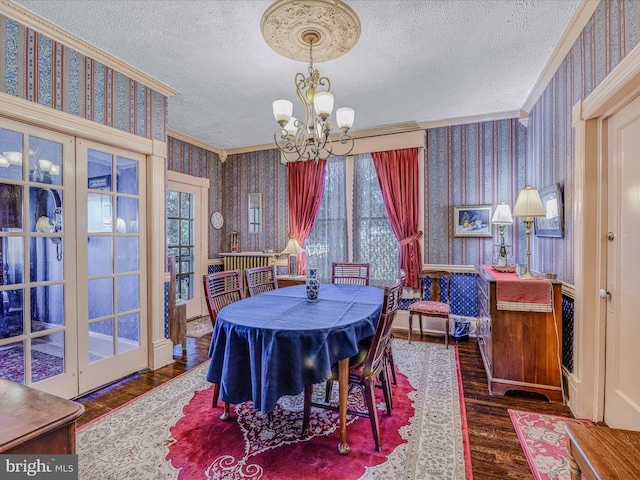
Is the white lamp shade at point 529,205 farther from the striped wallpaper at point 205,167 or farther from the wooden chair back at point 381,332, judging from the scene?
the striped wallpaper at point 205,167

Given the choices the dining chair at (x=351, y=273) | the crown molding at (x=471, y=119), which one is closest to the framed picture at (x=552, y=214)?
the crown molding at (x=471, y=119)

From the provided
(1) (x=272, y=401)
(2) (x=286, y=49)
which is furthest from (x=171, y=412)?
(2) (x=286, y=49)

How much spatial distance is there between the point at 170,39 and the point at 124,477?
2983 millimetres

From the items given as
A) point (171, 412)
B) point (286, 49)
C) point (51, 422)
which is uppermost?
point (286, 49)

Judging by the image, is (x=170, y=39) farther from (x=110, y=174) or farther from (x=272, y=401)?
(x=272, y=401)

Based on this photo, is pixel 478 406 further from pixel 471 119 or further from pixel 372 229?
pixel 471 119

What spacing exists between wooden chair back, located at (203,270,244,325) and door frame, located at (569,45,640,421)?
2.64 meters

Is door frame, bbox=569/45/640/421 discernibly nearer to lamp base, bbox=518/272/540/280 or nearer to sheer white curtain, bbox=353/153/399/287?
lamp base, bbox=518/272/540/280

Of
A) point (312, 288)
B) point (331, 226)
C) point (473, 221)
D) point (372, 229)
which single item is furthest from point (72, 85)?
point (473, 221)

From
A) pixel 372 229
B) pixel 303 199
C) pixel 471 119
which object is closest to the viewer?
pixel 471 119

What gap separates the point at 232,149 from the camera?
18.1ft

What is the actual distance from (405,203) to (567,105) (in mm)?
2070

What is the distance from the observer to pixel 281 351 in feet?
5.90

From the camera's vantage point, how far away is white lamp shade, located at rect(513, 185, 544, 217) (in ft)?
8.82
